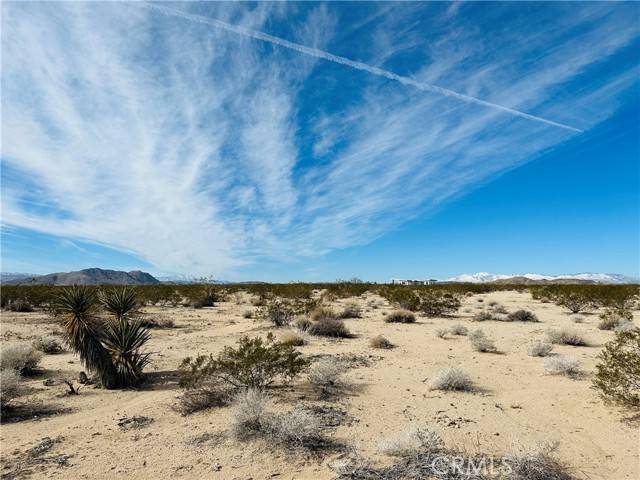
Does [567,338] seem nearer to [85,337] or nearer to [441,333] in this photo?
[441,333]

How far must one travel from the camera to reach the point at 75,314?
30.0 ft

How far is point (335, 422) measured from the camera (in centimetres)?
676

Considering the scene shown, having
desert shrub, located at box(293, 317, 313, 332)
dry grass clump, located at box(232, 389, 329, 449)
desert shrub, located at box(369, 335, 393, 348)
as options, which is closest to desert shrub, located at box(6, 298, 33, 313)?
desert shrub, located at box(293, 317, 313, 332)

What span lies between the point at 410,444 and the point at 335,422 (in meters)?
1.67

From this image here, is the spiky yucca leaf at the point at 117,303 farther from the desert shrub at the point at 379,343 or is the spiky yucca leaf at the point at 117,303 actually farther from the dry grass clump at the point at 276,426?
the desert shrub at the point at 379,343

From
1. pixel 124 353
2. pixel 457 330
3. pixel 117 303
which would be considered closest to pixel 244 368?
pixel 124 353

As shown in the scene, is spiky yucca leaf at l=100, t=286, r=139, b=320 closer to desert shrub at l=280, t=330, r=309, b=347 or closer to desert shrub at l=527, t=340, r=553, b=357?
desert shrub at l=280, t=330, r=309, b=347

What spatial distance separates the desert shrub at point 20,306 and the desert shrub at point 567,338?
3076 cm

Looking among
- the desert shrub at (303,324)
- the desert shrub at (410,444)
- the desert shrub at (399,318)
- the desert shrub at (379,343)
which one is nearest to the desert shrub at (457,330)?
the desert shrub at (379,343)

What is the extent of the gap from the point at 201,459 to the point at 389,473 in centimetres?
268

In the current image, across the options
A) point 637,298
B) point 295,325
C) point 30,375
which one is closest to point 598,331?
point 295,325

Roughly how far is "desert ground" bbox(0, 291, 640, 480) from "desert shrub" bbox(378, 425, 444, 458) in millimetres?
146

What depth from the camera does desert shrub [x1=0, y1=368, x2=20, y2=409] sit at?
7516 millimetres

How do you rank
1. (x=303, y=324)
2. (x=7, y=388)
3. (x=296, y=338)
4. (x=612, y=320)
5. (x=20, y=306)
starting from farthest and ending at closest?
(x=20, y=306), (x=612, y=320), (x=303, y=324), (x=296, y=338), (x=7, y=388)
